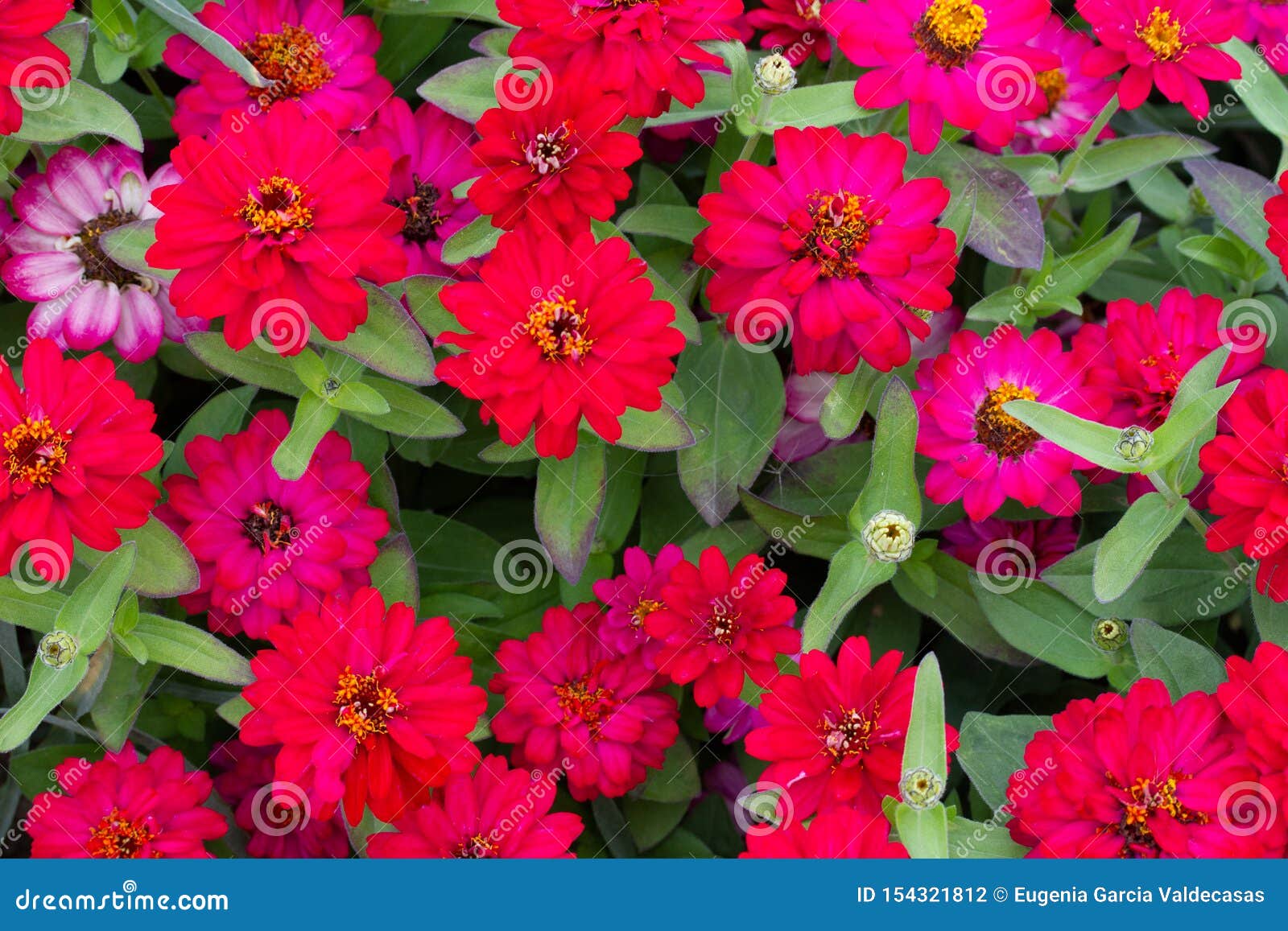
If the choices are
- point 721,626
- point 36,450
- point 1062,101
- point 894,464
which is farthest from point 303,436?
point 1062,101

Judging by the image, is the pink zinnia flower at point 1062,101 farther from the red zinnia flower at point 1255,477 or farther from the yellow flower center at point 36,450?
the yellow flower center at point 36,450

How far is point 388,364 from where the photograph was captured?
1265 millimetres

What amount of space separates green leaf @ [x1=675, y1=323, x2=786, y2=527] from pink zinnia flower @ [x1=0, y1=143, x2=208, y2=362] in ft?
1.86

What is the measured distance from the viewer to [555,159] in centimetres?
124

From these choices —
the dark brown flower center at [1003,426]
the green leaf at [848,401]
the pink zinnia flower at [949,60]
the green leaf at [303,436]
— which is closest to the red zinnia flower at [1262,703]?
the dark brown flower center at [1003,426]

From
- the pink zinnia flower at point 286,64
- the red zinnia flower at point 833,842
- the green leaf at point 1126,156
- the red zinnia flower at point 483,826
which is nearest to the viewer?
the red zinnia flower at point 833,842

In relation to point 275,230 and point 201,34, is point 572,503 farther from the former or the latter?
point 201,34

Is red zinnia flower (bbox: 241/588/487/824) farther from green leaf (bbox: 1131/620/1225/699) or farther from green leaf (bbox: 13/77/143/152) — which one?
green leaf (bbox: 1131/620/1225/699)

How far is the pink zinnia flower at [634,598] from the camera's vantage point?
1.42 meters

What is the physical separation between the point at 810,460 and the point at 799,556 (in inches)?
7.0

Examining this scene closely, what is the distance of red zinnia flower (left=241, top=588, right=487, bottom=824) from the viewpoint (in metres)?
1.19

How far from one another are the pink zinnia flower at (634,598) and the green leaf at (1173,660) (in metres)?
0.49

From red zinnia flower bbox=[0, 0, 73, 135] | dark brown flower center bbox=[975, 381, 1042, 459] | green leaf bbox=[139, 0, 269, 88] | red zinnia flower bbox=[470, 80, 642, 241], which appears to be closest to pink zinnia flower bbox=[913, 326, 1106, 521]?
dark brown flower center bbox=[975, 381, 1042, 459]

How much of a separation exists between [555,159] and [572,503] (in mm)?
358
